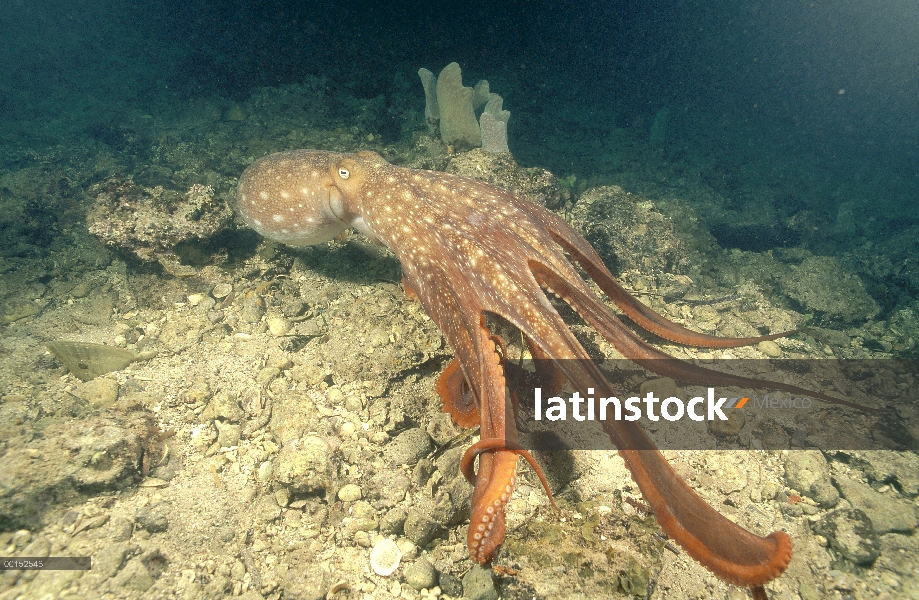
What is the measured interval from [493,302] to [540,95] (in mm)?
15088

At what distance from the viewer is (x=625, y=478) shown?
2.48 metres

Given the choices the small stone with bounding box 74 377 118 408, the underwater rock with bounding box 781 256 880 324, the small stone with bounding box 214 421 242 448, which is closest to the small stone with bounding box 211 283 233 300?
the small stone with bounding box 74 377 118 408

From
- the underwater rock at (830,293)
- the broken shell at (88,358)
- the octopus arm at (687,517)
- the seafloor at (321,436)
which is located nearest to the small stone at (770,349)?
the seafloor at (321,436)

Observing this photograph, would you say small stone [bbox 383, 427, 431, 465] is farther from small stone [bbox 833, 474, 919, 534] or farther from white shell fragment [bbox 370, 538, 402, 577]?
small stone [bbox 833, 474, 919, 534]

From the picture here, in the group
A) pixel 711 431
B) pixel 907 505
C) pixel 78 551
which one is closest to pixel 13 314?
pixel 78 551

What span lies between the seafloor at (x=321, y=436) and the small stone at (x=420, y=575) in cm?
2

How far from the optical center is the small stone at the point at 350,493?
2486 millimetres

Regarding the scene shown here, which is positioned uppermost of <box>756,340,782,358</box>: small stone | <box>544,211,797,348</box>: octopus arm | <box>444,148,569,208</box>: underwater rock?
<box>444,148,569,208</box>: underwater rock

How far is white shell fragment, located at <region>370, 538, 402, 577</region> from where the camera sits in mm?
2160

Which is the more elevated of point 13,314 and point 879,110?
point 879,110

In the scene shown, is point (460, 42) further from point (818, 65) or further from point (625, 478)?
point (818, 65)

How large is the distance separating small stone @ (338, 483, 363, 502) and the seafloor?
0.02 metres

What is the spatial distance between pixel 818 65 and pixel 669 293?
2131 inches

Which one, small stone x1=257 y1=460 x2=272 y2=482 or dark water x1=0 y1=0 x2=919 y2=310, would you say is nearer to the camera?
small stone x1=257 y1=460 x2=272 y2=482
